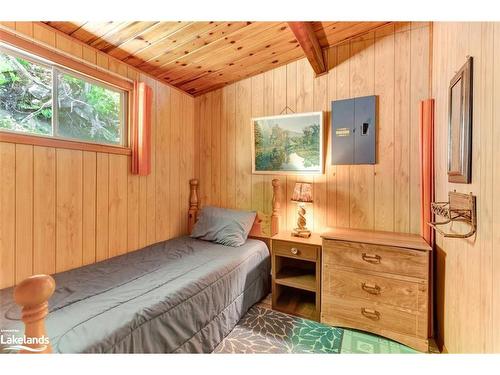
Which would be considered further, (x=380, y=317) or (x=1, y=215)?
(x=380, y=317)

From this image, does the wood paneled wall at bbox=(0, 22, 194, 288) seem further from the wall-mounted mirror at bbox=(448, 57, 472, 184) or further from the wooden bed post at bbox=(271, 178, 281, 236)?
the wall-mounted mirror at bbox=(448, 57, 472, 184)

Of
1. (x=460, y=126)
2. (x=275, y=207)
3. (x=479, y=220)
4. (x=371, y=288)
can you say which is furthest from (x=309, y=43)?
(x=371, y=288)

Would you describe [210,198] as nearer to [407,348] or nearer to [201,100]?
[201,100]

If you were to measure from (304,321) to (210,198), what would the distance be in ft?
5.34

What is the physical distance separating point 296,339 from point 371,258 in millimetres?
790

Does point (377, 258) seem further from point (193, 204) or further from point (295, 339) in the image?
point (193, 204)

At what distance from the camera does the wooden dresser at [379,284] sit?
1.49 metres

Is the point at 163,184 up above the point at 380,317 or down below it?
above

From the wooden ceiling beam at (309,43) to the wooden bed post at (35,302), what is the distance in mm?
1758

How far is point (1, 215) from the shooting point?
4.36 feet

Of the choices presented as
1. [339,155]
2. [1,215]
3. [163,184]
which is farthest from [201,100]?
[1,215]

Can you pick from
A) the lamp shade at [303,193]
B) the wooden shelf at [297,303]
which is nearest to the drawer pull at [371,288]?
the wooden shelf at [297,303]
